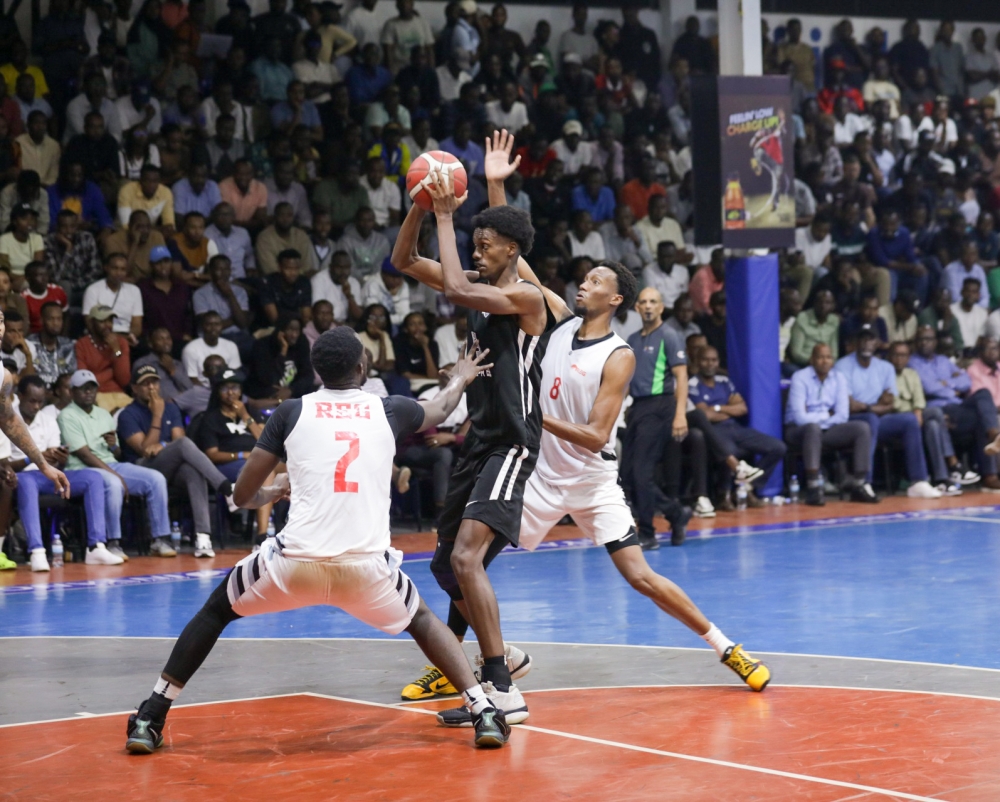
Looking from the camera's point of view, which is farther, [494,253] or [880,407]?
[880,407]

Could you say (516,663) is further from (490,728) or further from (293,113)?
(293,113)

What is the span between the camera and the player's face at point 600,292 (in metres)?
7.73

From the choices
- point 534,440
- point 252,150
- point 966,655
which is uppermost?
point 252,150

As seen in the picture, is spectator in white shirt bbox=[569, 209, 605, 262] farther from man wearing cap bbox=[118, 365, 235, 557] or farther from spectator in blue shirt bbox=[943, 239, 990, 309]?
man wearing cap bbox=[118, 365, 235, 557]

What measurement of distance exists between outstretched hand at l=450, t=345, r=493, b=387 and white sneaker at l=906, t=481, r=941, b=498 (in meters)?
9.96

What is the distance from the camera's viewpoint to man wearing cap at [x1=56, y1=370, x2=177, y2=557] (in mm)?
12039

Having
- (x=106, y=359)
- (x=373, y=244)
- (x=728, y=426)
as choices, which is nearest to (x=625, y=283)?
(x=106, y=359)

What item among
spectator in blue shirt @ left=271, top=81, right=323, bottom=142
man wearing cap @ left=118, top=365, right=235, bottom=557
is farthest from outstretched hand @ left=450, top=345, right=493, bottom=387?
spectator in blue shirt @ left=271, top=81, right=323, bottom=142

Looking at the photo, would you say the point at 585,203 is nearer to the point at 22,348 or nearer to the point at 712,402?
the point at 712,402

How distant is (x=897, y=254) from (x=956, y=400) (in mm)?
2457

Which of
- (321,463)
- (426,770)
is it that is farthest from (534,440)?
(426,770)

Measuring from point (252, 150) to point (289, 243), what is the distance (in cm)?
131

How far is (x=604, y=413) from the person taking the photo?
715 centimetres

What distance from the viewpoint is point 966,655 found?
7.43 metres
